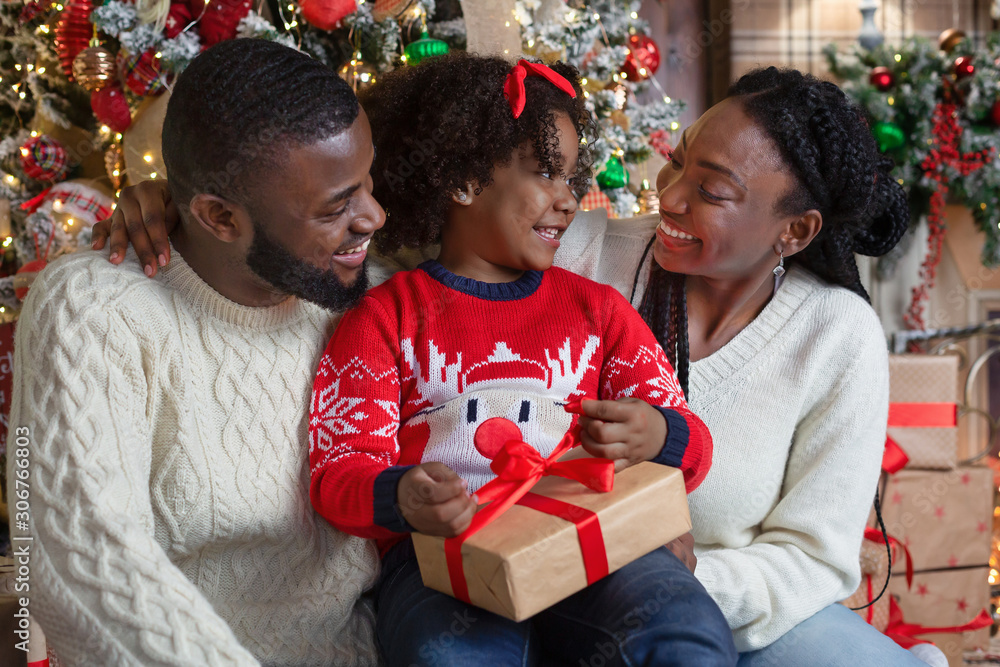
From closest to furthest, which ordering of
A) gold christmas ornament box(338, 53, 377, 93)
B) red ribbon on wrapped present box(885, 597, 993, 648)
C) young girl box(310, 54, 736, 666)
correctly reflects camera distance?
young girl box(310, 54, 736, 666)
red ribbon on wrapped present box(885, 597, 993, 648)
gold christmas ornament box(338, 53, 377, 93)

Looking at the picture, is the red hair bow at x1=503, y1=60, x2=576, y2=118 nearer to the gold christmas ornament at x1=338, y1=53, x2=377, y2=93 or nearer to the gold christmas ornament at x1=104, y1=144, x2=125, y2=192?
the gold christmas ornament at x1=338, y1=53, x2=377, y2=93

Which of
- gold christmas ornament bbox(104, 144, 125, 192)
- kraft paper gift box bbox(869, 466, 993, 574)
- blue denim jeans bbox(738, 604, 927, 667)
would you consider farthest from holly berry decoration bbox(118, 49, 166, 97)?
kraft paper gift box bbox(869, 466, 993, 574)

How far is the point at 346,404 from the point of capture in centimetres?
123

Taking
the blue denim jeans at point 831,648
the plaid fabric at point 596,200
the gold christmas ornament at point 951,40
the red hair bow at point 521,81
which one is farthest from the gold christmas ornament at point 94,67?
the gold christmas ornament at point 951,40

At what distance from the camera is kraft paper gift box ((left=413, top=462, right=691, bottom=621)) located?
3.11 ft

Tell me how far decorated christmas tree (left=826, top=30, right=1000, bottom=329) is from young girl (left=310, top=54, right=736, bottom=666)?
2.05 meters

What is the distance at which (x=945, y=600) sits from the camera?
2.63m

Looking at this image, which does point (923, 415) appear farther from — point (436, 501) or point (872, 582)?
point (436, 501)

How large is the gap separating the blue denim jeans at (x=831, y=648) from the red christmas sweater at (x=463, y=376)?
332 mm

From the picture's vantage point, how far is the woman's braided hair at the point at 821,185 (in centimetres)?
143

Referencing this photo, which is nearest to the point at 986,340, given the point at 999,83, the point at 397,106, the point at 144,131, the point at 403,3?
the point at 999,83

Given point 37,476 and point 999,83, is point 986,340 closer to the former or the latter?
point 999,83

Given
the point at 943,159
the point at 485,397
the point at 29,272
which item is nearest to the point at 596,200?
the point at 943,159

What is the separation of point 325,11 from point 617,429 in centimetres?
176
